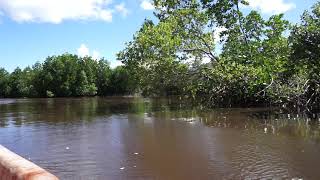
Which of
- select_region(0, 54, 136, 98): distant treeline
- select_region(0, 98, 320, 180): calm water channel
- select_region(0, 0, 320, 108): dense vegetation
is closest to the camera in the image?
select_region(0, 98, 320, 180): calm water channel

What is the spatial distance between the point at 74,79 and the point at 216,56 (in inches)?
2454

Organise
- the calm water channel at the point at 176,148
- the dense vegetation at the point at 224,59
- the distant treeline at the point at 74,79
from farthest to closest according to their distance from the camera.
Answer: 1. the distant treeline at the point at 74,79
2. the dense vegetation at the point at 224,59
3. the calm water channel at the point at 176,148

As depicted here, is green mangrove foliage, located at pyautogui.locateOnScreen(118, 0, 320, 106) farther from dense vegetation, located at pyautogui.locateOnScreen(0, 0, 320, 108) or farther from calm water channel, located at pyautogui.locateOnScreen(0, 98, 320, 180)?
calm water channel, located at pyautogui.locateOnScreen(0, 98, 320, 180)

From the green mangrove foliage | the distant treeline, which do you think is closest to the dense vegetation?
the green mangrove foliage

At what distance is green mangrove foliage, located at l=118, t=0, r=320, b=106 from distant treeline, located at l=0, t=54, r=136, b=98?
5161 cm

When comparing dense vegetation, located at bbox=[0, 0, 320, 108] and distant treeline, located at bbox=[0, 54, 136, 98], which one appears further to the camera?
distant treeline, located at bbox=[0, 54, 136, 98]

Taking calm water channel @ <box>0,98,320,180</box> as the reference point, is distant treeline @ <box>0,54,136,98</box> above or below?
above

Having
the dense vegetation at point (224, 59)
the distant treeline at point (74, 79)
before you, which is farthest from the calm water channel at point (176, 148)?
the distant treeline at point (74, 79)

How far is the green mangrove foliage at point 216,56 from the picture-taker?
2728 centimetres

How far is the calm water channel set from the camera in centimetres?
1072

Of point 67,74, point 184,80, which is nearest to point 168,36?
point 184,80

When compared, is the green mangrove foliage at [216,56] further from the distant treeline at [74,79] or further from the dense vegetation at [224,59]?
the distant treeline at [74,79]

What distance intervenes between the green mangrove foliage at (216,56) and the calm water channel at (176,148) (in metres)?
5.80

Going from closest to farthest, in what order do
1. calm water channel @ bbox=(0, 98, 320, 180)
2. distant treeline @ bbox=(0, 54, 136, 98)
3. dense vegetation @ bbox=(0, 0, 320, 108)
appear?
1. calm water channel @ bbox=(0, 98, 320, 180)
2. dense vegetation @ bbox=(0, 0, 320, 108)
3. distant treeline @ bbox=(0, 54, 136, 98)
